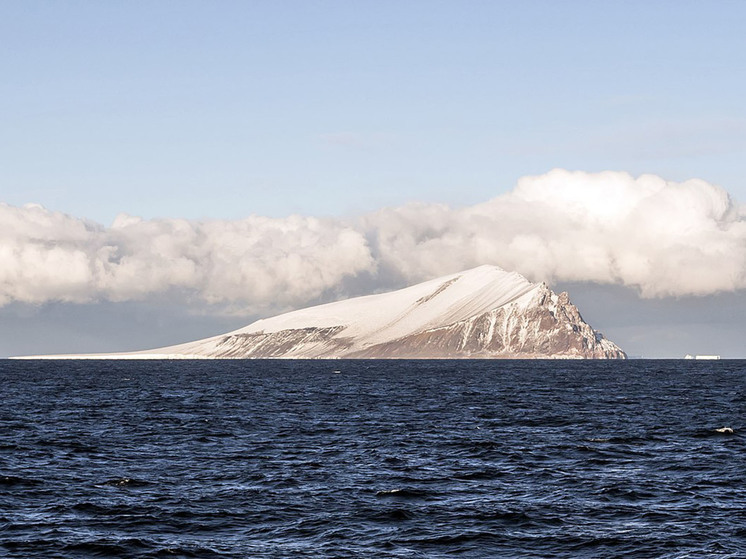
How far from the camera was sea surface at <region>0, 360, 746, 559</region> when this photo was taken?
1390 inches

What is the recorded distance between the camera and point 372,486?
46.8 meters

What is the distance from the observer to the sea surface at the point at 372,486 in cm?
3531

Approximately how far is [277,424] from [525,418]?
23.5 meters

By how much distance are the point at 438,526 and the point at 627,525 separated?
7.73m

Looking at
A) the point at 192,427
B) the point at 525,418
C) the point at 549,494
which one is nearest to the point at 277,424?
the point at 192,427

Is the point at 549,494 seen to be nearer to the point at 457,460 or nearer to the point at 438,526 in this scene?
the point at 438,526

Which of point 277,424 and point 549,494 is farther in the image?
point 277,424

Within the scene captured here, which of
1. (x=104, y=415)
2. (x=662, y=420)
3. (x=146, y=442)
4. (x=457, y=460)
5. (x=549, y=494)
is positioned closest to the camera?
(x=549, y=494)

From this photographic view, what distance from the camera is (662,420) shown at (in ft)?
280

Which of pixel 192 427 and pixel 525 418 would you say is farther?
pixel 525 418

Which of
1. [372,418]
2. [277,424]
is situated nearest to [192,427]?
[277,424]

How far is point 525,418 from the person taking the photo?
287 feet

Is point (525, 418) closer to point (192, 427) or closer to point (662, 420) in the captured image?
point (662, 420)

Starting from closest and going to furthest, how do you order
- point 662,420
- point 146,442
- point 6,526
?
point 6,526 < point 146,442 < point 662,420
